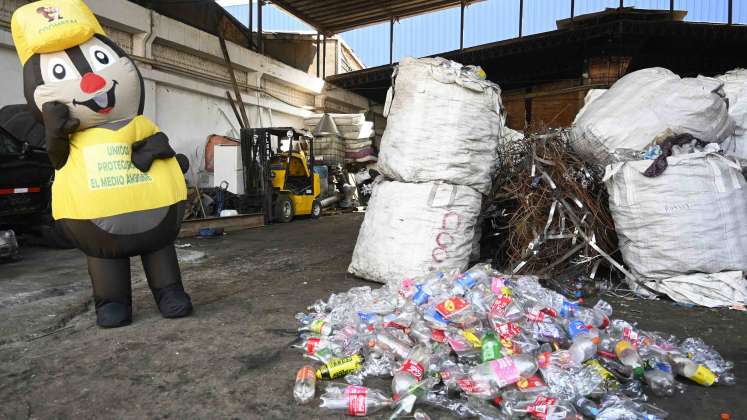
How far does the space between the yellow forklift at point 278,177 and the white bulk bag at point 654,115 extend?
651 cm

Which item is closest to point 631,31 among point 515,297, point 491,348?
point 515,297

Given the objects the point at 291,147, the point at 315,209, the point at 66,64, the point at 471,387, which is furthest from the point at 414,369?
the point at 315,209

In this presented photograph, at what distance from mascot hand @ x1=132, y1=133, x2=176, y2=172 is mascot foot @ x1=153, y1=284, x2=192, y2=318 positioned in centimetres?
70

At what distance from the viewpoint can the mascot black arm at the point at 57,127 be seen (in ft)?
7.48

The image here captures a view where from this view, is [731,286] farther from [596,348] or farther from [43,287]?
[43,287]

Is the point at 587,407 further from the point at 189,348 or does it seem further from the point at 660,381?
the point at 189,348

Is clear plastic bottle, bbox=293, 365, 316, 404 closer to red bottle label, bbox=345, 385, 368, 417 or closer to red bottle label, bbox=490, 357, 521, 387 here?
red bottle label, bbox=345, 385, 368, 417

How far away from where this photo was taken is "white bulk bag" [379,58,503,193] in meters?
3.21

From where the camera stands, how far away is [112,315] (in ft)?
8.11

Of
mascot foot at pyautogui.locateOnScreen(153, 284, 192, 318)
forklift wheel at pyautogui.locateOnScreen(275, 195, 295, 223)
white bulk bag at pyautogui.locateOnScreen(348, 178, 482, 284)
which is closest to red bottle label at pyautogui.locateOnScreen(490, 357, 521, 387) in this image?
white bulk bag at pyautogui.locateOnScreen(348, 178, 482, 284)

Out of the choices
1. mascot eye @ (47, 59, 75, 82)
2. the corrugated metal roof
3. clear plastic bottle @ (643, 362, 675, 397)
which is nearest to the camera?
clear plastic bottle @ (643, 362, 675, 397)

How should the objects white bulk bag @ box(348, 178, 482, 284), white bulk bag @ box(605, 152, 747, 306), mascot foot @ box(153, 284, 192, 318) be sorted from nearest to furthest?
mascot foot @ box(153, 284, 192, 318)
white bulk bag @ box(605, 152, 747, 306)
white bulk bag @ box(348, 178, 482, 284)

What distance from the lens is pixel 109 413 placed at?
62.8 inches

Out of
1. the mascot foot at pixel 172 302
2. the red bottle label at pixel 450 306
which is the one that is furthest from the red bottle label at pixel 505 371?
the mascot foot at pixel 172 302
